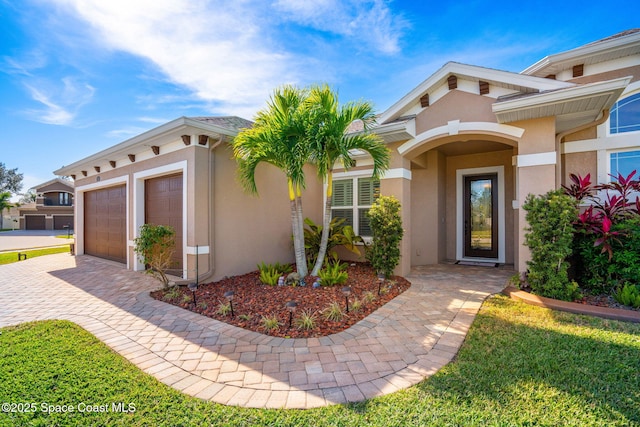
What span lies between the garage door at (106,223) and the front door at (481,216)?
37.1 ft

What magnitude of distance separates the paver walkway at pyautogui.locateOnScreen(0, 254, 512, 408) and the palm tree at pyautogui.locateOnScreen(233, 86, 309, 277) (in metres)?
2.53

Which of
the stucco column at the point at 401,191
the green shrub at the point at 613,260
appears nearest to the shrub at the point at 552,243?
the green shrub at the point at 613,260

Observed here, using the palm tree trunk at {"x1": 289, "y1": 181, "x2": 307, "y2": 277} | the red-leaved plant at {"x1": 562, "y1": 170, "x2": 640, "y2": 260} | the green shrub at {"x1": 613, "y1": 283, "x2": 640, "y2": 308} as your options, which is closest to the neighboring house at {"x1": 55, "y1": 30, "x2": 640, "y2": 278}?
the red-leaved plant at {"x1": 562, "y1": 170, "x2": 640, "y2": 260}

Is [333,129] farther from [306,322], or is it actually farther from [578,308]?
[578,308]

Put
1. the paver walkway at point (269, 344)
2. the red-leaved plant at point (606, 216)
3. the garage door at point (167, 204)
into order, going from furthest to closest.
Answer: the garage door at point (167, 204)
the red-leaved plant at point (606, 216)
the paver walkway at point (269, 344)

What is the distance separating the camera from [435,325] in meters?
4.03

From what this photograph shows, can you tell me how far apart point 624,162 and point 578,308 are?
4343 millimetres

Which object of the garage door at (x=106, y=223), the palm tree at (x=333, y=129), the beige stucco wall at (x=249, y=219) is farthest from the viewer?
the garage door at (x=106, y=223)

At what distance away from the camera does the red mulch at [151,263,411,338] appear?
409cm

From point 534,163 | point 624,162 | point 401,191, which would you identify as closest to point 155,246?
point 401,191

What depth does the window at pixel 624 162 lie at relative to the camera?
6164 mm

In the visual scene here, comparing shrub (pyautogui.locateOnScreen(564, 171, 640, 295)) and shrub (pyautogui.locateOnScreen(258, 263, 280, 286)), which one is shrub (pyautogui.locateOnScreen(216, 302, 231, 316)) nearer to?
shrub (pyautogui.locateOnScreen(258, 263, 280, 286))

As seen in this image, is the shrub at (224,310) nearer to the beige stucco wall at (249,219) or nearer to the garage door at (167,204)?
the beige stucco wall at (249,219)

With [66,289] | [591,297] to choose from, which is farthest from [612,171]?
[66,289]
